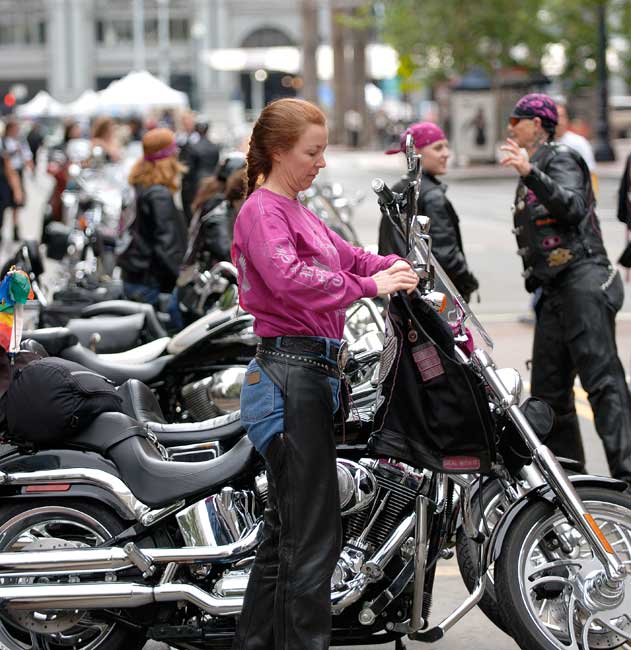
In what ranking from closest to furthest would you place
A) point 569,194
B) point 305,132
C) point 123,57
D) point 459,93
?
1. point 305,132
2. point 569,194
3. point 459,93
4. point 123,57

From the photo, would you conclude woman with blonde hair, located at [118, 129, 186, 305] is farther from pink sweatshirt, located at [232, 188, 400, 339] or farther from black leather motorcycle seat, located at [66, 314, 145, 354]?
pink sweatshirt, located at [232, 188, 400, 339]

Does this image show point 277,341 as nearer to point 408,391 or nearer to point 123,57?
point 408,391

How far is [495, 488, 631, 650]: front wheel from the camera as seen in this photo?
4383 millimetres

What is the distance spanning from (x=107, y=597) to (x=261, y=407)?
2.88 ft

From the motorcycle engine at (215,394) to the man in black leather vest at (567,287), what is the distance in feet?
4.83

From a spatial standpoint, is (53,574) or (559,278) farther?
(559,278)

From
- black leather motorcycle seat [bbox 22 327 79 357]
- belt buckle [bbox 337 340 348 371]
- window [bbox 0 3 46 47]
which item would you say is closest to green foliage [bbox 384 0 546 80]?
black leather motorcycle seat [bbox 22 327 79 357]

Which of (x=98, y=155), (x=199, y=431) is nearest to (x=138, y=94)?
(x=98, y=155)

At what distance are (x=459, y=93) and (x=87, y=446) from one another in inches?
1346

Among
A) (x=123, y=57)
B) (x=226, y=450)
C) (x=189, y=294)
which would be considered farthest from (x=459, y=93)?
(x=123, y=57)

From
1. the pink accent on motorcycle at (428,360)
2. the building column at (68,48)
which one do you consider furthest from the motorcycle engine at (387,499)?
the building column at (68,48)

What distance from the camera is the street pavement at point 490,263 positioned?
17.9 ft

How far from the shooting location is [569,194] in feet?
21.1

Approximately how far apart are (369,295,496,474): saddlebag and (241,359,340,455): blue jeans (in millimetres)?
232
